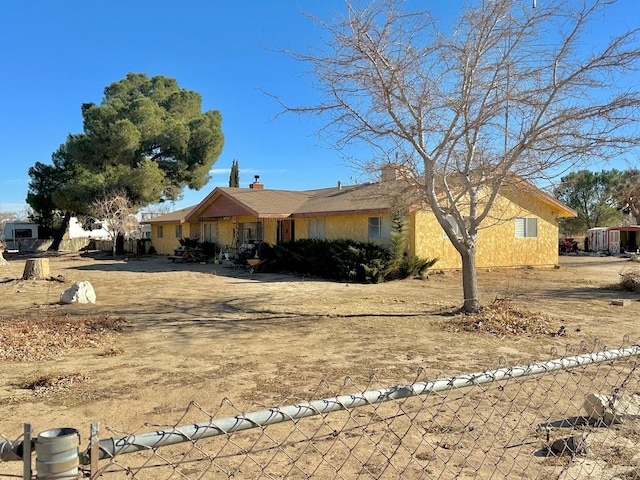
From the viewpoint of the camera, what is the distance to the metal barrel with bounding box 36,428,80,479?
1528mm

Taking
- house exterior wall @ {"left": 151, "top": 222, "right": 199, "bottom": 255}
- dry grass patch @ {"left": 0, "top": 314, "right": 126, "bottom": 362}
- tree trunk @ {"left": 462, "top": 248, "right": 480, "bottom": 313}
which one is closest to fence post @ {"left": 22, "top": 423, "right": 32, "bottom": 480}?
dry grass patch @ {"left": 0, "top": 314, "right": 126, "bottom": 362}

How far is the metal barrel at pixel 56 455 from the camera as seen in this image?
5.01 ft

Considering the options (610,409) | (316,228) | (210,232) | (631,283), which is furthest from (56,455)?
(210,232)

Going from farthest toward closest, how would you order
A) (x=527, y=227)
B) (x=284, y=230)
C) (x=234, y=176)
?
(x=234, y=176) < (x=284, y=230) < (x=527, y=227)

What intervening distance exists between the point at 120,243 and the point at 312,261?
24.8 meters

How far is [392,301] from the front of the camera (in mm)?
13984

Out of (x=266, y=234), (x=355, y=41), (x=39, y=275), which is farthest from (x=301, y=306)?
(x=266, y=234)

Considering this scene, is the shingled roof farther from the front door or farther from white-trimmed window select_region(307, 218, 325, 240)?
the front door

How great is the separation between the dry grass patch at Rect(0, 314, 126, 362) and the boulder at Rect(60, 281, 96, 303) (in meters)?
2.24

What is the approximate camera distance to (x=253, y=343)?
8.63m

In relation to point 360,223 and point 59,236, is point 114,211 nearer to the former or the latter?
point 59,236

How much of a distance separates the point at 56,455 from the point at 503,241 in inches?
972

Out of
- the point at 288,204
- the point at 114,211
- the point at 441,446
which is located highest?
the point at 114,211

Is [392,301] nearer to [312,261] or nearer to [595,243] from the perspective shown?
[312,261]
